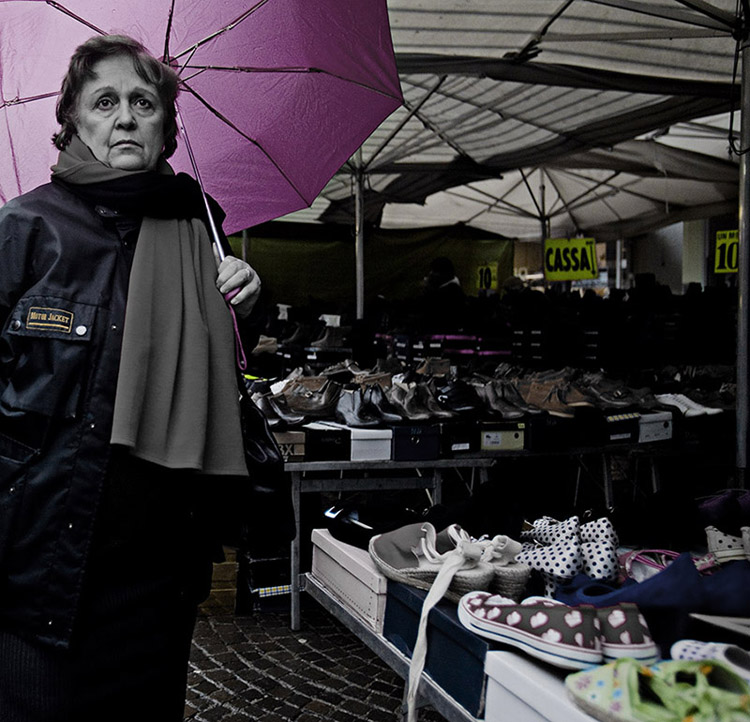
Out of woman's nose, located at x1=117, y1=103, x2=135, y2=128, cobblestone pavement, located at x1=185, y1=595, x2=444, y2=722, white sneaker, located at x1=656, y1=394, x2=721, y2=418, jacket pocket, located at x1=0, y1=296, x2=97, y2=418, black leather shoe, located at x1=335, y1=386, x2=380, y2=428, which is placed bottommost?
cobblestone pavement, located at x1=185, y1=595, x2=444, y2=722

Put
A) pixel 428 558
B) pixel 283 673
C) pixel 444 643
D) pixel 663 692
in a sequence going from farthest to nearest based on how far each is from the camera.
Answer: pixel 283 673 < pixel 428 558 < pixel 444 643 < pixel 663 692

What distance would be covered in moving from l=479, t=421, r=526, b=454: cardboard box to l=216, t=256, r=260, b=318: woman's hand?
2.60m

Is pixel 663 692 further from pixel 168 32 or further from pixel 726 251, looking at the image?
pixel 726 251

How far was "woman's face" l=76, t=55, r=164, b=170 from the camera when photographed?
1.64 metres

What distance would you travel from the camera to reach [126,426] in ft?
4.77

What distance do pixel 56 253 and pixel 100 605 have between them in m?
0.69

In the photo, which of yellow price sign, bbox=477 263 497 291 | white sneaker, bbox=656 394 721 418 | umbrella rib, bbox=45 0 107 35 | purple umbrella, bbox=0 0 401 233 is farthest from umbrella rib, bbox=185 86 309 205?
yellow price sign, bbox=477 263 497 291

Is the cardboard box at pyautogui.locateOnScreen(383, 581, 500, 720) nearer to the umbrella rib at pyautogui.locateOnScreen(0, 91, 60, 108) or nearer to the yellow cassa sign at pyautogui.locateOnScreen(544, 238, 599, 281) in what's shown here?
the umbrella rib at pyautogui.locateOnScreen(0, 91, 60, 108)

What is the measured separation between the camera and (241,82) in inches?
97.2

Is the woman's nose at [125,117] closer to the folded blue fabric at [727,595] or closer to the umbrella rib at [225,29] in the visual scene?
the umbrella rib at [225,29]

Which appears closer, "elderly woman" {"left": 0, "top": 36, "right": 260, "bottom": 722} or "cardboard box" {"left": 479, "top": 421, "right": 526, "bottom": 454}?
"elderly woman" {"left": 0, "top": 36, "right": 260, "bottom": 722}

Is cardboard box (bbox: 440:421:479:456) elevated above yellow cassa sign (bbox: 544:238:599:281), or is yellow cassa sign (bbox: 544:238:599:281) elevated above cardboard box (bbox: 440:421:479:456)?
yellow cassa sign (bbox: 544:238:599:281)

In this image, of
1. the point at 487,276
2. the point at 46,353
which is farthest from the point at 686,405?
the point at 487,276

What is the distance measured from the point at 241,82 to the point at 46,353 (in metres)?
1.34
